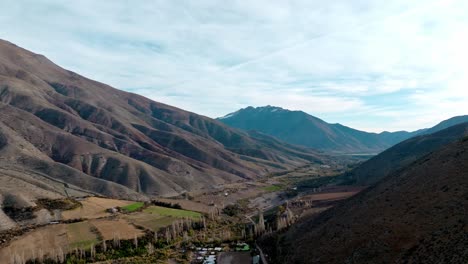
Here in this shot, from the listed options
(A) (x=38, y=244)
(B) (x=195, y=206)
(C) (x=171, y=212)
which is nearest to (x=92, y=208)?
(C) (x=171, y=212)

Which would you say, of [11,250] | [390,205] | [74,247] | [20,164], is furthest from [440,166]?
[20,164]

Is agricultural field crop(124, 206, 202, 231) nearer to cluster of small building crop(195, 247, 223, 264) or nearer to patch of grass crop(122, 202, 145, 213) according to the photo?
patch of grass crop(122, 202, 145, 213)

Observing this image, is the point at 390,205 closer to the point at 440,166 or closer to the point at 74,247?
the point at 440,166

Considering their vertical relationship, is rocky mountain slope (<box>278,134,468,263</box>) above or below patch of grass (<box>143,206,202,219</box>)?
above

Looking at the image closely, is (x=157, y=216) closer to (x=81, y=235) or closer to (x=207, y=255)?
(x=81, y=235)

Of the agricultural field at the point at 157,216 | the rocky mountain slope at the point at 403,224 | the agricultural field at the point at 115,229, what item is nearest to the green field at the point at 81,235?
the agricultural field at the point at 115,229

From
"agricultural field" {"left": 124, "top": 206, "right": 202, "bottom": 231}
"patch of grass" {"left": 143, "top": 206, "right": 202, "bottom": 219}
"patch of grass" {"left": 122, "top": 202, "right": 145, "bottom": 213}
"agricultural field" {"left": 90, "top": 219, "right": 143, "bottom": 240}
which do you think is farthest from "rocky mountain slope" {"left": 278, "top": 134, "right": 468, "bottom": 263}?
"patch of grass" {"left": 122, "top": 202, "right": 145, "bottom": 213}

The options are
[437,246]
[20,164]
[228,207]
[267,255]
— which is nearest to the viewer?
[437,246]
